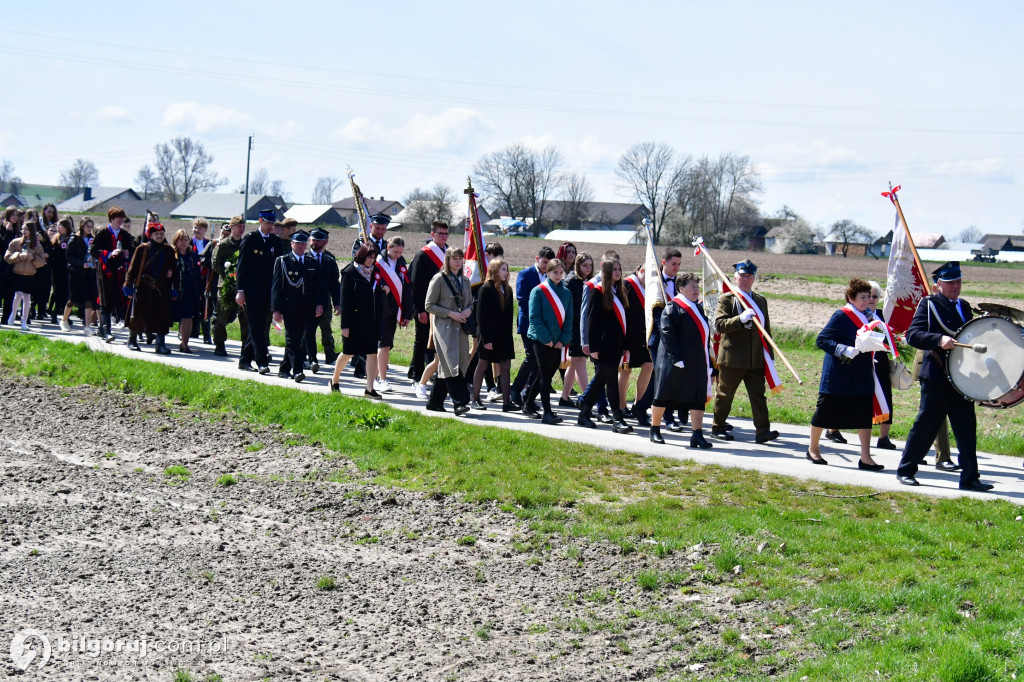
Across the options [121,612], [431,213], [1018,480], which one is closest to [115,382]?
[121,612]

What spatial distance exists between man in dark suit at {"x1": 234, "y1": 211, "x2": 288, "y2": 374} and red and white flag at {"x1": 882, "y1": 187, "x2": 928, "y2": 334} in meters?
8.05

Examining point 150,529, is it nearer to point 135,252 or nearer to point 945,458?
point 945,458

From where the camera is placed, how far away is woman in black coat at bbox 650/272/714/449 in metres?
11.0

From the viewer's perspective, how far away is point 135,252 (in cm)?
1644

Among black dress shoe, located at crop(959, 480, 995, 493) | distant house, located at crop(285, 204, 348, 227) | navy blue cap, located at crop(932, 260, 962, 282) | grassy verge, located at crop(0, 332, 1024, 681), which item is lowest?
grassy verge, located at crop(0, 332, 1024, 681)

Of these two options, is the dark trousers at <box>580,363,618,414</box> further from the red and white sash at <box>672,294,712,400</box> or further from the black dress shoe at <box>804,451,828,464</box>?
the black dress shoe at <box>804,451,828,464</box>

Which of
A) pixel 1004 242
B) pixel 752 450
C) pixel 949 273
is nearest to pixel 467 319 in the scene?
pixel 752 450

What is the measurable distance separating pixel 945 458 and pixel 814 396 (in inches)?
206

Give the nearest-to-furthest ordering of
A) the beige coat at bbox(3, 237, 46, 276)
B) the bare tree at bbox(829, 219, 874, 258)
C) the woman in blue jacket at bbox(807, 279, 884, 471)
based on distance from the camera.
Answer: the woman in blue jacket at bbox(807, 279, 884, 471), the beige coat at bbox(3, 237, 46, 276), the bare tree at bbox(829, 219, 874, 258)

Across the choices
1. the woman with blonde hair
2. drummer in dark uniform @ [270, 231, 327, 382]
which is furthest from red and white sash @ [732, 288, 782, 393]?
drummer in dark uniform @ [270, 231, 327, 382]

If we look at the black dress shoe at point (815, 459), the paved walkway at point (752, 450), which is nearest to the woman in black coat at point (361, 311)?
the paved walkway at point (752, 450)

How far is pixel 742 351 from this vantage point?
11.6 metres

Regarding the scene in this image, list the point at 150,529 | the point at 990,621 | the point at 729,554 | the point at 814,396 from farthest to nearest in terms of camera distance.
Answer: the point at 814,396 → the point at 150,529 → the point at 729,554 → the point at 990,621

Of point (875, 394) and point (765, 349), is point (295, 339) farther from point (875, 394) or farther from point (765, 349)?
point (875, 394)
